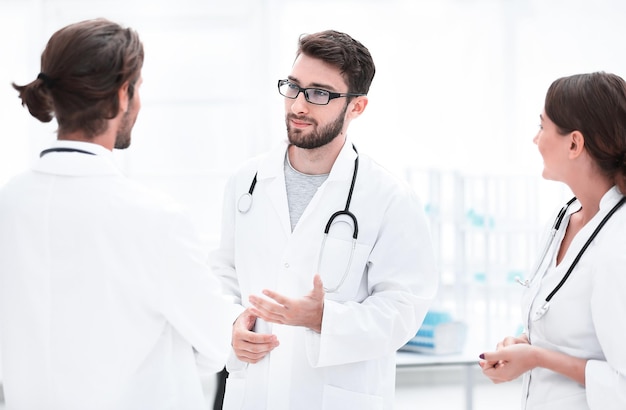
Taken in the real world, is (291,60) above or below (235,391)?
above

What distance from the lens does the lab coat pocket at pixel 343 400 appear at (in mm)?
1783

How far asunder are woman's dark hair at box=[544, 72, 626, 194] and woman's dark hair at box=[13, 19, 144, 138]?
938 mm

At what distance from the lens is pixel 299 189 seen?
1.97 m

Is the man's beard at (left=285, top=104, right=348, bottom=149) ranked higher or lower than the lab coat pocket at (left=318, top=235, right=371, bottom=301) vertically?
higher

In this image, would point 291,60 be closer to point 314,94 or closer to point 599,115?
point 314,94

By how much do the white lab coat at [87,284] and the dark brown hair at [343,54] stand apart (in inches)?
30.5

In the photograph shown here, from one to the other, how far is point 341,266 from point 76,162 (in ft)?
2.55

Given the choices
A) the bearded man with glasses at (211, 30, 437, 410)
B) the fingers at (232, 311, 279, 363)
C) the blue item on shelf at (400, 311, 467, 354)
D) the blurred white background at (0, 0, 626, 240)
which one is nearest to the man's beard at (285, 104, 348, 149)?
the bearded man with glasses at (211, 30, 437, 410)

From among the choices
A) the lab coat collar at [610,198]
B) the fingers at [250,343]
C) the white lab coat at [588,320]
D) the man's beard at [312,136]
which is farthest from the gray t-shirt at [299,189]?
the lab coat collar at [610,198]

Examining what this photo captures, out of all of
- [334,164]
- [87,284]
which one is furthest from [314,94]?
[87,284]

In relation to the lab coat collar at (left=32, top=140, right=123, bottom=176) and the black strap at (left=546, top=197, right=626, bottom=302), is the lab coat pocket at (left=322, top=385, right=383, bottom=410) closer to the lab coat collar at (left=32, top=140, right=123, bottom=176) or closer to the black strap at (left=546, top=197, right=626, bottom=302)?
the black strap at (left=546, top=197, right=626, bottom=302)

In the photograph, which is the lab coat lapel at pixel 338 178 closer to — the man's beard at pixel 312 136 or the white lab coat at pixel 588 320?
the man's beard at pixel 312 136

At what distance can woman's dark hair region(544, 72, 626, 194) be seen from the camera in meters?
1.57

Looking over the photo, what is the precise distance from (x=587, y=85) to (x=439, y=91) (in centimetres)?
292
